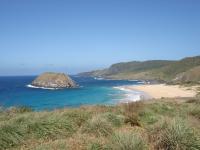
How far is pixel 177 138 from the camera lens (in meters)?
8.16

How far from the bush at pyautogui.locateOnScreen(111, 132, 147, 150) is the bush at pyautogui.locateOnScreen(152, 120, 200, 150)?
35.3 inches

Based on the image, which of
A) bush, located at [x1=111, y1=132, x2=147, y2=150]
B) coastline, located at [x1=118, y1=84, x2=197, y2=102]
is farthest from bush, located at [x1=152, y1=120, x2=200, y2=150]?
coastline, located at [x1=118, y1=84, x2=197, y2=102]

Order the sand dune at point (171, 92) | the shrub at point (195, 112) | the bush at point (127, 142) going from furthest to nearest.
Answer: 1. the sand dune at point (171, 92)
2. the shrub at point (195, 112)
3. the bush at point (127, 142)

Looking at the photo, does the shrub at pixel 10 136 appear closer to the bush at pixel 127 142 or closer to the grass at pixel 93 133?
the grass at pixel 93 133

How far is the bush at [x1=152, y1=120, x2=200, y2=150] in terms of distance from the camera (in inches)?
316

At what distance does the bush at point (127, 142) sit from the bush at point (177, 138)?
0.90 m

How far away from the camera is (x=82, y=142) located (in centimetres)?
902

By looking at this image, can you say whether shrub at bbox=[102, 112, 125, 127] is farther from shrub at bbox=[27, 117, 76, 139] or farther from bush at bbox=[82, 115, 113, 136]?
shrub at bbox=[27, 117, 76, 139]

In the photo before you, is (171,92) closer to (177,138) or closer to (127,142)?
(177,138)

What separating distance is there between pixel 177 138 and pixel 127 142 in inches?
61.7

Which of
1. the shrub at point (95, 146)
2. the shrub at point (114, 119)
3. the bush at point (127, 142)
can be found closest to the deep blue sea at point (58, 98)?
the shrub at point (114, 119)

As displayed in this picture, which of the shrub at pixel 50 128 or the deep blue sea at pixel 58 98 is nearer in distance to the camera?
the shrub at pixel 50 128

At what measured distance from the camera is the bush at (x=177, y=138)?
802cm

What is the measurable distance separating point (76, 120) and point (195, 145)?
203 inches
